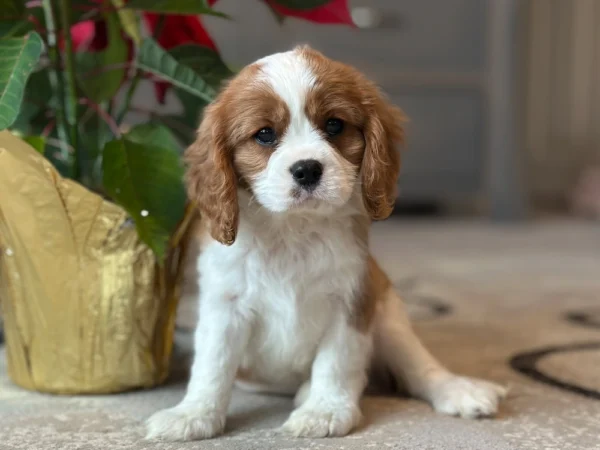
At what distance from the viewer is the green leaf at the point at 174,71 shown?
4.48 feet

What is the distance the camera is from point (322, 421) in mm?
1166

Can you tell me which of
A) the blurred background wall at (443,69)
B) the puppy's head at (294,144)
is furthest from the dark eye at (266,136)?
the blurred background wall at (443,69)

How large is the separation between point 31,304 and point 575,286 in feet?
4.98

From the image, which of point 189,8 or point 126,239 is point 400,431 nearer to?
point 126,239

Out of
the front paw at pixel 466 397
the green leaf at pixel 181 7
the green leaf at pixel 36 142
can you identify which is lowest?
the front paw at pixel 466 397

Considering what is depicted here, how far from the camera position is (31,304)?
4.34 ft

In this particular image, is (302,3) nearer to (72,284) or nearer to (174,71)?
(174,71)

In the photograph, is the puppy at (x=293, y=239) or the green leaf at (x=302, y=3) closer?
the puppy at (x=293, y=239)

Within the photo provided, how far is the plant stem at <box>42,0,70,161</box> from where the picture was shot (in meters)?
1.37

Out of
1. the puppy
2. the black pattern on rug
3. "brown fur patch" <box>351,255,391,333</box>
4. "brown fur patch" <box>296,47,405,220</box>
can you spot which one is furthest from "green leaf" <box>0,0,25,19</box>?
the black pattern on rug

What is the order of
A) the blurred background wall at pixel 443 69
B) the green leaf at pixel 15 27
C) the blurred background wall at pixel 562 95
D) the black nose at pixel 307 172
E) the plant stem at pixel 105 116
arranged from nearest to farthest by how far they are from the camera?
1. the black nose at pixel 307 172
2. the green leaf at pixel 15 27
3. the plant stem at pixel 105 116
4. the blurred background wall at pixel 443 69
5. the blurred background wall at pixel 562 95

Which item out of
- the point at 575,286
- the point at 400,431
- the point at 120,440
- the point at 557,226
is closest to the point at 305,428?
the point at 400,431

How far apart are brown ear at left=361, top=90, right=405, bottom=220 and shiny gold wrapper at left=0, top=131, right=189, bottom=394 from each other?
1.08 feet

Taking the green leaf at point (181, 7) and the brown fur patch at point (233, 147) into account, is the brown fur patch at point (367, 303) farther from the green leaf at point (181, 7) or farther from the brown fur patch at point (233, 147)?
the green leaf at point (181, 7)
